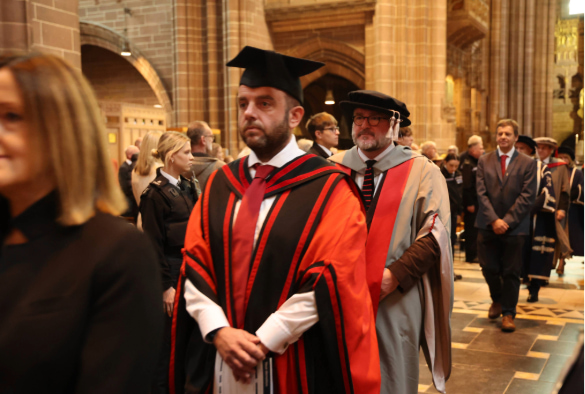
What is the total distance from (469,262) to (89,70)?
44.3 feet

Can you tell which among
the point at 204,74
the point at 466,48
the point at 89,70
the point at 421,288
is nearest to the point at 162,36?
the point at 204,74

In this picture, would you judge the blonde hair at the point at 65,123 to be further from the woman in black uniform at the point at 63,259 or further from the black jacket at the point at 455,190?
the black jacket at the point at 455,190

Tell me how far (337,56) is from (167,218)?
37.5 feet

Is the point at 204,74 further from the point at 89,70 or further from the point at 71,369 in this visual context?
the point at 71,369

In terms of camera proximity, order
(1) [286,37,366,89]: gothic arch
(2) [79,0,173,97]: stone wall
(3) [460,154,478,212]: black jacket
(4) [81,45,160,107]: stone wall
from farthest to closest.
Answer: (4) [81,45,160,107]: stone wall → (2) [79,0,173,97]: stone wall → (1) [286,37,366,89]: gothic arch → (3) [460,154,478,212]: black jacket

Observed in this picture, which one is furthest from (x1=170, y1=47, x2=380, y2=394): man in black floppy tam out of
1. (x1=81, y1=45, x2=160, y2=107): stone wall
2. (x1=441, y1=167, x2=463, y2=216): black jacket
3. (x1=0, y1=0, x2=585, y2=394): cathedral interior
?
(x1=81, y1=45, x2=160, y2=107): stone wall

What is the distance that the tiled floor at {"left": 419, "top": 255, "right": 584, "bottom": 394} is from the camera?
4.02 m

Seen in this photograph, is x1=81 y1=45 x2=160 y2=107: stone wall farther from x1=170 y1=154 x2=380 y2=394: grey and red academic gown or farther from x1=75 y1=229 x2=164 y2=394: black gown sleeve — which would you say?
x1=75 y1=229 x2=164 y2=394: black gown sleeve

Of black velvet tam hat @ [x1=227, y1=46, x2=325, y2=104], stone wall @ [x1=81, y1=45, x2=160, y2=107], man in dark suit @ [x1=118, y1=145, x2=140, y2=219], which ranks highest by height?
stone wall @ [x1=81, y1=45, x2=160, y2=107]

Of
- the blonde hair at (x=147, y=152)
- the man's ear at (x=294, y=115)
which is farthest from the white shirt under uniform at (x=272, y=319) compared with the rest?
the blonde hair at (x=147, y=152)

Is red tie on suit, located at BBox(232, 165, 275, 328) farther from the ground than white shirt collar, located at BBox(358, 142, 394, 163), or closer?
closer

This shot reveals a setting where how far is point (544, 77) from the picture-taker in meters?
24.0

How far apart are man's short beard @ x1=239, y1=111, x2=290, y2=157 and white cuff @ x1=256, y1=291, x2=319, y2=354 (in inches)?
21.7

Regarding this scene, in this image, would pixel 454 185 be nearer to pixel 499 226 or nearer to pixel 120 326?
pixel 499 226
